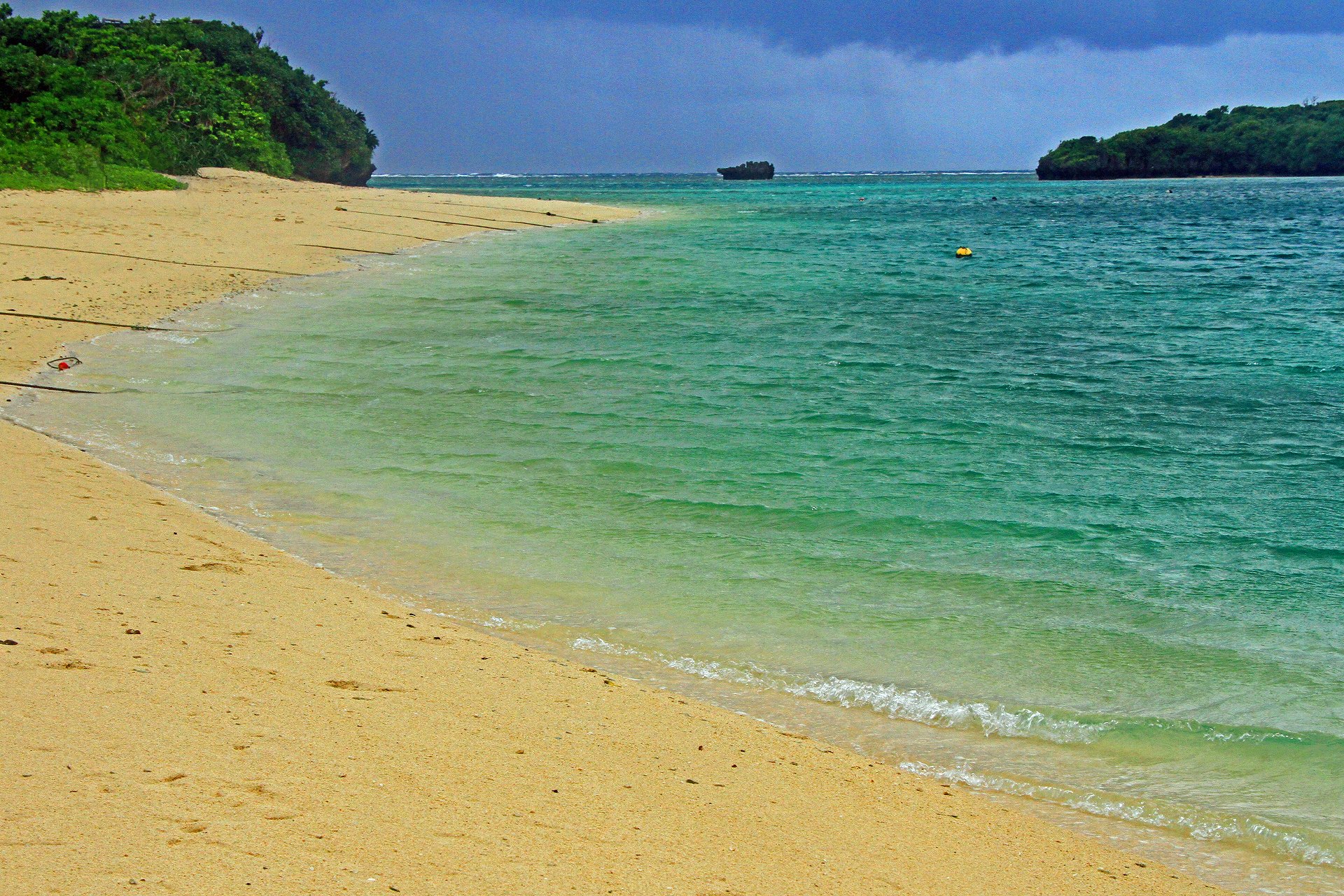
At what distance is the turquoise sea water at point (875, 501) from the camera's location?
16.1 ft

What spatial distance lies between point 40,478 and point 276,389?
462 cm

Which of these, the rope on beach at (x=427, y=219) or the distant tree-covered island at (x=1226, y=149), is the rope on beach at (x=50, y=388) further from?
the distant tree-covered island at (x=1226, y=149)

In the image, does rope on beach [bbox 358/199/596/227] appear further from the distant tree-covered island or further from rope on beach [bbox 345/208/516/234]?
the distant tree-covered island

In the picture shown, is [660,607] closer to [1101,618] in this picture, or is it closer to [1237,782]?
[1101,618]

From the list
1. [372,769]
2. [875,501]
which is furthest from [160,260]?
[372,769]

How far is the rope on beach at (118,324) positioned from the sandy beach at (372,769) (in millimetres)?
8493

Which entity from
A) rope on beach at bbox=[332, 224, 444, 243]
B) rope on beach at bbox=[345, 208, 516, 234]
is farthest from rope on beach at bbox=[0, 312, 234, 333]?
rope on beach at bbox=[345, 208, 516, 234]

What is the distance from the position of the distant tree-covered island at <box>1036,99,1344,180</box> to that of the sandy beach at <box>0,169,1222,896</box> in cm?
15358

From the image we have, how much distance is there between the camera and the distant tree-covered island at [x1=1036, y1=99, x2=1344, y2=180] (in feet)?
437

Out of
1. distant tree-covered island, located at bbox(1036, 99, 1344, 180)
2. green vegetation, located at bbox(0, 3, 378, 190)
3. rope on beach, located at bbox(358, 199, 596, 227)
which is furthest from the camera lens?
distant tree-covered island, located at bbox(1036, 99, 1344, 180)

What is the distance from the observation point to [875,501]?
8.16m

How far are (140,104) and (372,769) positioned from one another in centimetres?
4128

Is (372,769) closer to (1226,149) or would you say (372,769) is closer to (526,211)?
(526,211)

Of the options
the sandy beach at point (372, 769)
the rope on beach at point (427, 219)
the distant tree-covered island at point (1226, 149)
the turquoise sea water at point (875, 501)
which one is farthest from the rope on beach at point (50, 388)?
the distant tree-covered island at point (1226, 149)
